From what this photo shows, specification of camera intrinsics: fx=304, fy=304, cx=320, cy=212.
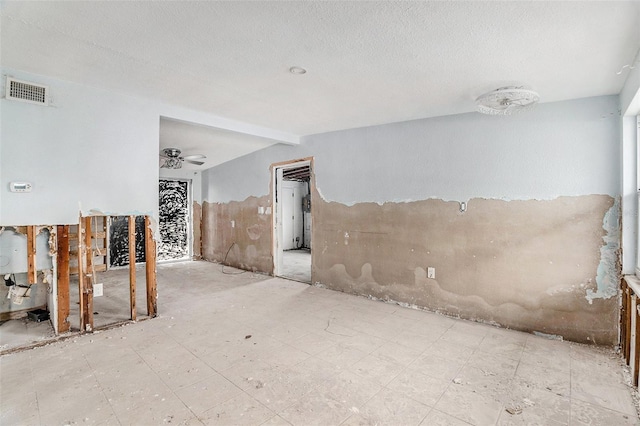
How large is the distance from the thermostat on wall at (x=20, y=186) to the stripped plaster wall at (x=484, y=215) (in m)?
3.44

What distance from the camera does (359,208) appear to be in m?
4.50

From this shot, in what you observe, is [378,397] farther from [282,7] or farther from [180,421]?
[282,7]

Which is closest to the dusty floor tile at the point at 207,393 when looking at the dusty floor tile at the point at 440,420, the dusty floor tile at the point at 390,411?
the dusty floor tile at the point at 390,411

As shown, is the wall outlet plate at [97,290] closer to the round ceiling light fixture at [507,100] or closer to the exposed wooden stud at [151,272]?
the exposed wooden stud at [151,272]

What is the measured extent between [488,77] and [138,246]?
23.7 feet

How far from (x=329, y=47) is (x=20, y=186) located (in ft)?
9.76

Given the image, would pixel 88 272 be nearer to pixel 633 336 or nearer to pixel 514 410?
pixel 514 410

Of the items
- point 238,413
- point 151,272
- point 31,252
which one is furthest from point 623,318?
point 31,252

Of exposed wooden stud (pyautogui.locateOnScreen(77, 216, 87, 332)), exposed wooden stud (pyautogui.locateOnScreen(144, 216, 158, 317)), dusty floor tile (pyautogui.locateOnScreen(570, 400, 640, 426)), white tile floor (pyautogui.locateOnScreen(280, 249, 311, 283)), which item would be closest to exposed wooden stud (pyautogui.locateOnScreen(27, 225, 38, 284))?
exposed wooden stud (pyautogui.locateOnScreen(77, 216, 87, 332))

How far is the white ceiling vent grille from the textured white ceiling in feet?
0.56

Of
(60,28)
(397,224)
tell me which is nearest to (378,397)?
(397,224)

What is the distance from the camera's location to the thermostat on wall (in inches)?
106

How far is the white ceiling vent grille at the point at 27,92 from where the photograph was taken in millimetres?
2641

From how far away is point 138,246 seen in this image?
6844 millimetres
